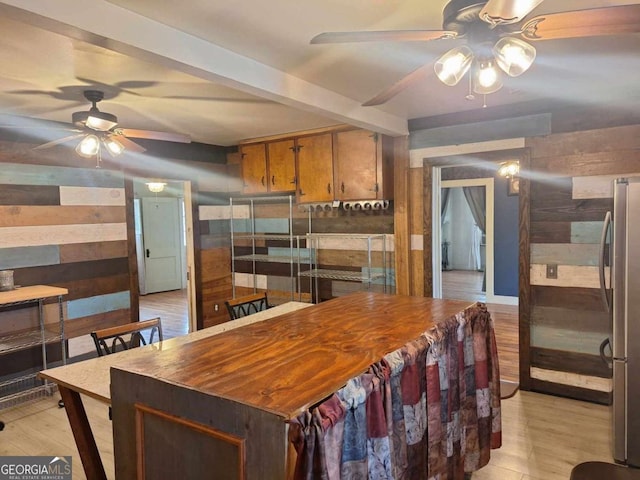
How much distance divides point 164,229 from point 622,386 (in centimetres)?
809

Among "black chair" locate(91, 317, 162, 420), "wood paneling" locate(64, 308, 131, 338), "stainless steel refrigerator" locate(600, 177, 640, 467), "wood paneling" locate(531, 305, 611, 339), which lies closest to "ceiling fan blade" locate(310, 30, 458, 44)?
"stainless steel refrigerator" locate(600, 177, 640, 467)

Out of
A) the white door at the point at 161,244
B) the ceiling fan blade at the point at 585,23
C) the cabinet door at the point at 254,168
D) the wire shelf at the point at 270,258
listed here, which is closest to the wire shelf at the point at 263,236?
the wire shelf at the point at 270,258

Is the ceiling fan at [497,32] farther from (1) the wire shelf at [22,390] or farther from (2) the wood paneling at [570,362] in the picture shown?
(1) the wire shelf at [22,390]

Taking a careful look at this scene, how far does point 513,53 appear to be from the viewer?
1.55 m

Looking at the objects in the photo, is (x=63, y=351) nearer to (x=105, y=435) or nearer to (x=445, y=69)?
(x=105, y=435)

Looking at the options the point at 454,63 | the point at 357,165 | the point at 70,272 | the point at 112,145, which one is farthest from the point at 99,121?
the point at 454,63

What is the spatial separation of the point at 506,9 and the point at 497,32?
301 mm

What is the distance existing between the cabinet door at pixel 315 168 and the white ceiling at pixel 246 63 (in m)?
0.47

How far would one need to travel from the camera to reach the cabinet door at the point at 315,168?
4289mm

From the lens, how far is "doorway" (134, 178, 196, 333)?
845 centimetres

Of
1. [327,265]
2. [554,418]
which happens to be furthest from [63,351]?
[554,418]

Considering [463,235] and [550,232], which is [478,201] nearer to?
[463,235]

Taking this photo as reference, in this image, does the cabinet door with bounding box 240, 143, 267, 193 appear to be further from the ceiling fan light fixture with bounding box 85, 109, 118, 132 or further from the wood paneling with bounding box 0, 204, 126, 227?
the ceiling fan light fixture with bounding box 85, 109, 118, 132

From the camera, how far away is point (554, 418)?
312cm
